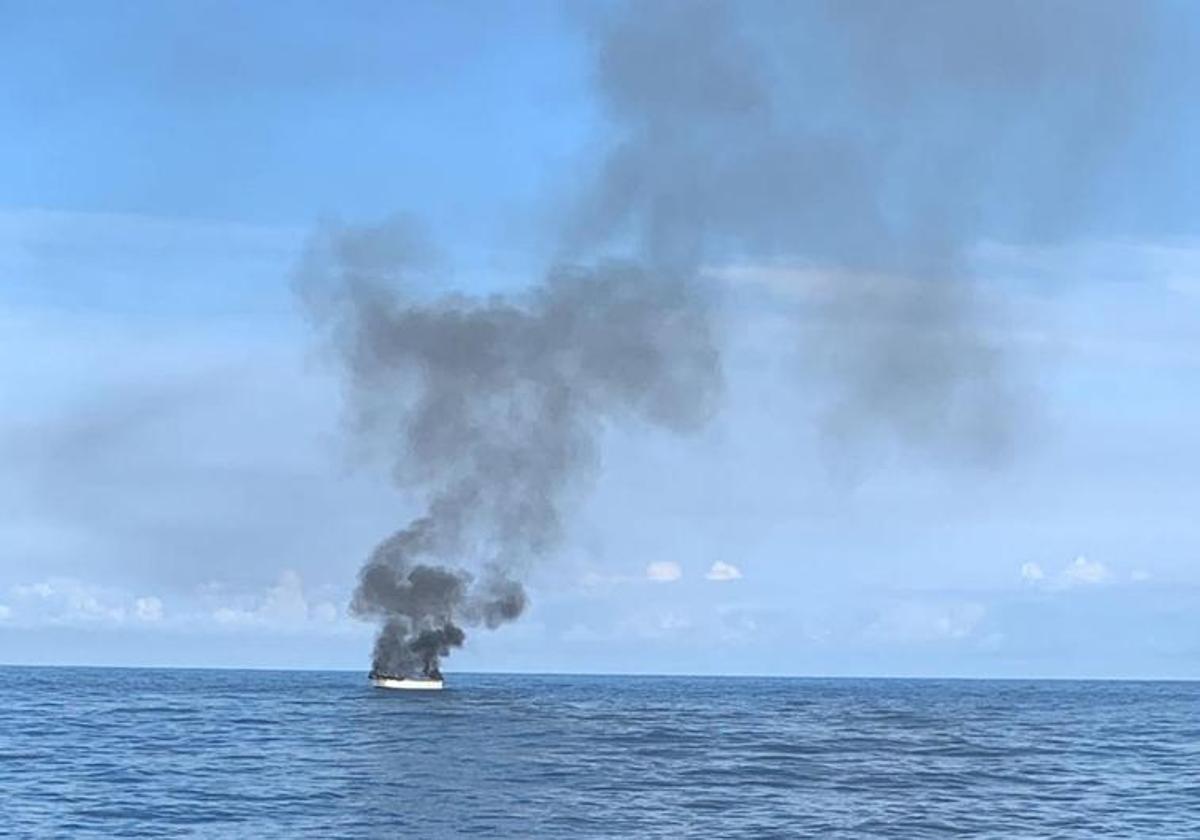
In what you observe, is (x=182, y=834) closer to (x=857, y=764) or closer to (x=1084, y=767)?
(x=857, y=764)

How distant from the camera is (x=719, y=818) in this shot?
226 ft

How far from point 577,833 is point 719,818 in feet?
27.7

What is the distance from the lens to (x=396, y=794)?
75000mm

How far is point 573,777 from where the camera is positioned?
275ft

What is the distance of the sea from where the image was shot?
217 ft

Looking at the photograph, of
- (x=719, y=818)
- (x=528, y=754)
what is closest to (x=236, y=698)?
(x=528, y=754)

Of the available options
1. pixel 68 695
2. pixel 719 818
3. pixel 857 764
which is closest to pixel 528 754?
pixel 857 764

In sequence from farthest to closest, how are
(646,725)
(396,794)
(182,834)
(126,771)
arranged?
(646,725) → (126,771) → (396,794) → (182,834)

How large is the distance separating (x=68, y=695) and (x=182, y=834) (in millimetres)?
137012

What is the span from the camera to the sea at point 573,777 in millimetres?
66188

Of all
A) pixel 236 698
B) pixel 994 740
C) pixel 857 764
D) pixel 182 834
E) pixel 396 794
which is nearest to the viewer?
pixel 182 834

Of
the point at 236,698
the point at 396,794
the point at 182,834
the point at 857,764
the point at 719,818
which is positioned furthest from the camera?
the point at 236,698

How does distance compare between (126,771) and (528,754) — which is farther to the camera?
(528,754)

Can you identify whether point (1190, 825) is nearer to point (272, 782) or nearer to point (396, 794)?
point (396, 794)
